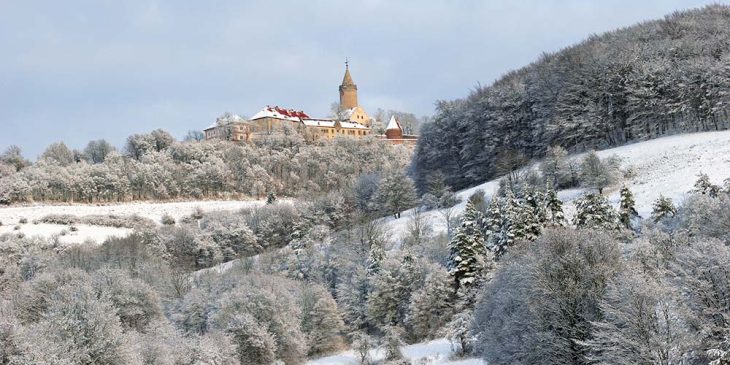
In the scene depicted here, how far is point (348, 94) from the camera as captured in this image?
17400cm

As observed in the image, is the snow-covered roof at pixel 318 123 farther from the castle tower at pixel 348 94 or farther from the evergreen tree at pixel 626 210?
the evergreen tree at pixel 626 210

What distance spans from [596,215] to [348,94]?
448ft

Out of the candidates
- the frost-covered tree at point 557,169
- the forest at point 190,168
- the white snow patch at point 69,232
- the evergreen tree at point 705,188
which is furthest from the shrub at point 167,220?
the evergreen tree at point 705,188

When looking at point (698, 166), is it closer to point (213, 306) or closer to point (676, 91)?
point (676, 91)

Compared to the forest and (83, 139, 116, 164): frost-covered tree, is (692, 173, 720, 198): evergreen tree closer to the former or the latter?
the forest

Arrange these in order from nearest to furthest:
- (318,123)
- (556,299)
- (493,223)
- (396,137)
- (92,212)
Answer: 1. (556,299)
2. (493,223)
3. (92,212)
4. (396,137)
5. (318,123)

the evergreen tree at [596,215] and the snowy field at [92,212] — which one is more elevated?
the snowy field at [92,212]

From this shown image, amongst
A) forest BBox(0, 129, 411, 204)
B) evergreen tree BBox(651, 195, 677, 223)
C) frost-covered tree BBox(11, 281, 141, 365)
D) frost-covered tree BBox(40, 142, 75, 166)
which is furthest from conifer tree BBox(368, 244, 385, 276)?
frost-covered tree BBox(40, 142, 75, 166)

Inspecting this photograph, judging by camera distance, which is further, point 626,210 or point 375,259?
point 375,259

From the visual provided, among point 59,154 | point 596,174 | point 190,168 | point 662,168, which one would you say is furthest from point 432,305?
point 59,154

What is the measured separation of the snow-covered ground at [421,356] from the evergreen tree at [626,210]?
15199 mm

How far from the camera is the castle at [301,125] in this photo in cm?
13350

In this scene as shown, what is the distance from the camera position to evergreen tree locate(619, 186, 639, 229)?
45000 mm

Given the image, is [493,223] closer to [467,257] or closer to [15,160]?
[467,257]
